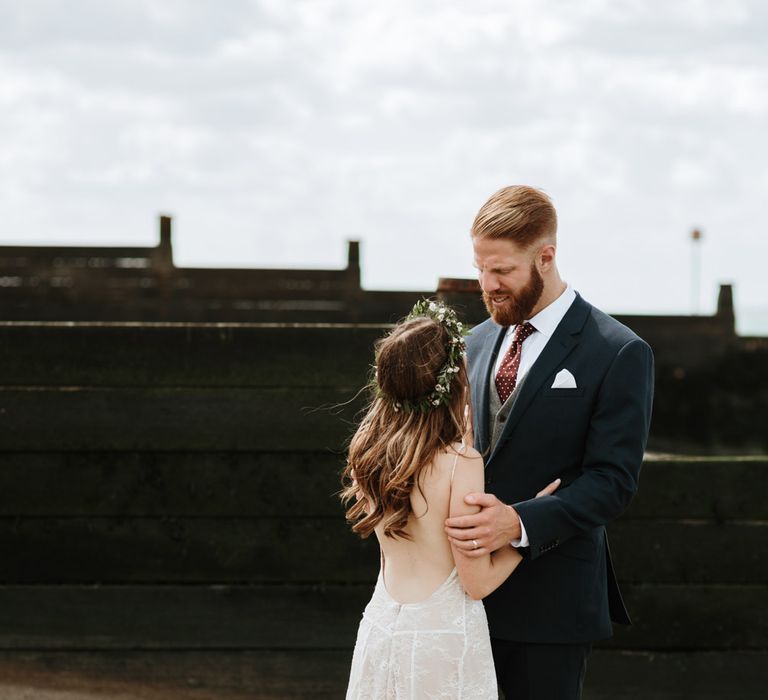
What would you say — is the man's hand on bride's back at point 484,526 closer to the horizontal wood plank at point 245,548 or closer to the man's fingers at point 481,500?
the man's fingers at point 481,500

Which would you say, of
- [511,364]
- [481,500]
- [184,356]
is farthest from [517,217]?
[184,356]

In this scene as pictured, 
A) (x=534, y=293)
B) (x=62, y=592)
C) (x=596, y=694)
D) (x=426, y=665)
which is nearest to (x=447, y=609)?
(x=426, y=665)

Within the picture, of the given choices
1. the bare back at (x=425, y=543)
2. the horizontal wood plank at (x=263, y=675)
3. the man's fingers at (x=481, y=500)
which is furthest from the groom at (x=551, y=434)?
the horizontal wood plank at (x=263, y=675)

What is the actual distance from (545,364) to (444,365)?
0.34 meters

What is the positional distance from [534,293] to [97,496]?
240cm

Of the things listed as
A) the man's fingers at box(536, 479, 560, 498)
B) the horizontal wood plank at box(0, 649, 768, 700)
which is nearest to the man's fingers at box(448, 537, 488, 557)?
the man's fingers at box(536, 479, 560, 498)

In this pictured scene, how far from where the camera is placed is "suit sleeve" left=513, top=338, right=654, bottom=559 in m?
2.92

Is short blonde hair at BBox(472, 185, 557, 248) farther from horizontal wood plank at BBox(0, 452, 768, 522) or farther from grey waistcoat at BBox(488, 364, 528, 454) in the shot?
horizontal wood plank at BBox(0, 452, 768, 522)

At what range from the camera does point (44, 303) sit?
15477 mm

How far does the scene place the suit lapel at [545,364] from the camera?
→ 3.10 m

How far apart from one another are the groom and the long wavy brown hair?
0.22 meters

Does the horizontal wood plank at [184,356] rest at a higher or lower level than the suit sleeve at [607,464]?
higher

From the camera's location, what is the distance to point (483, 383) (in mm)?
3271

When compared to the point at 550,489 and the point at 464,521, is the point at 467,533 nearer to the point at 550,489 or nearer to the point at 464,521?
the point at 464,521
